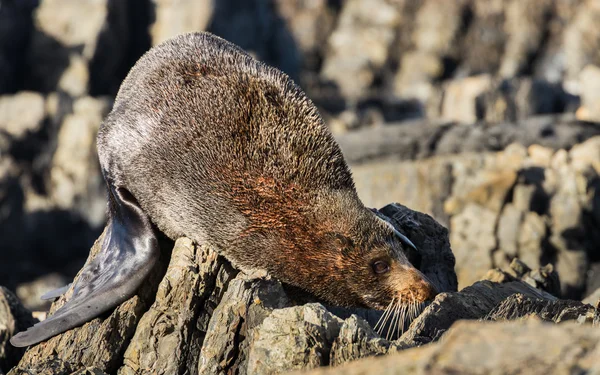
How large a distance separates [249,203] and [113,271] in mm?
1441

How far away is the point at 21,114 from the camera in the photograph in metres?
26.8

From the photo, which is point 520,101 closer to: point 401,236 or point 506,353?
point 401,236

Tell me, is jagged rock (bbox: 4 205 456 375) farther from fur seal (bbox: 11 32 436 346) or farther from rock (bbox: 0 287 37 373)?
rock (bbox: 0 287 37 373)

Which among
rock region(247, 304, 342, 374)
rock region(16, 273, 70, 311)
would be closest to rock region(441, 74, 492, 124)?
rock region(16, 273, 70, 311)

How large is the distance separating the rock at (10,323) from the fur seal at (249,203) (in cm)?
121

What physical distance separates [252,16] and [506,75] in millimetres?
12125

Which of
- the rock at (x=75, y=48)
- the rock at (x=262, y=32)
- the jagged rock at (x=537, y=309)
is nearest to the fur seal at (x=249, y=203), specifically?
the jagged rock at (x=537, y=309)

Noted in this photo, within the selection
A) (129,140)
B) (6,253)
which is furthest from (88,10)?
(129,140)

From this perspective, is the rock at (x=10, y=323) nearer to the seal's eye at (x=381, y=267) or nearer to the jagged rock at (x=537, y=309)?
the seal's eye at (x=381, y=267)

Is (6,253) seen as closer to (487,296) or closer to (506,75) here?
(487,296)

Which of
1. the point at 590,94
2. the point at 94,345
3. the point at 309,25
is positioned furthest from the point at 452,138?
the point at 309,25

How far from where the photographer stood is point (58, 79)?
29266 mm

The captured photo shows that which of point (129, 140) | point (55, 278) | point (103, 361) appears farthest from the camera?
point (55, 278)

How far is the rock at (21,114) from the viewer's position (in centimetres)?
2639
